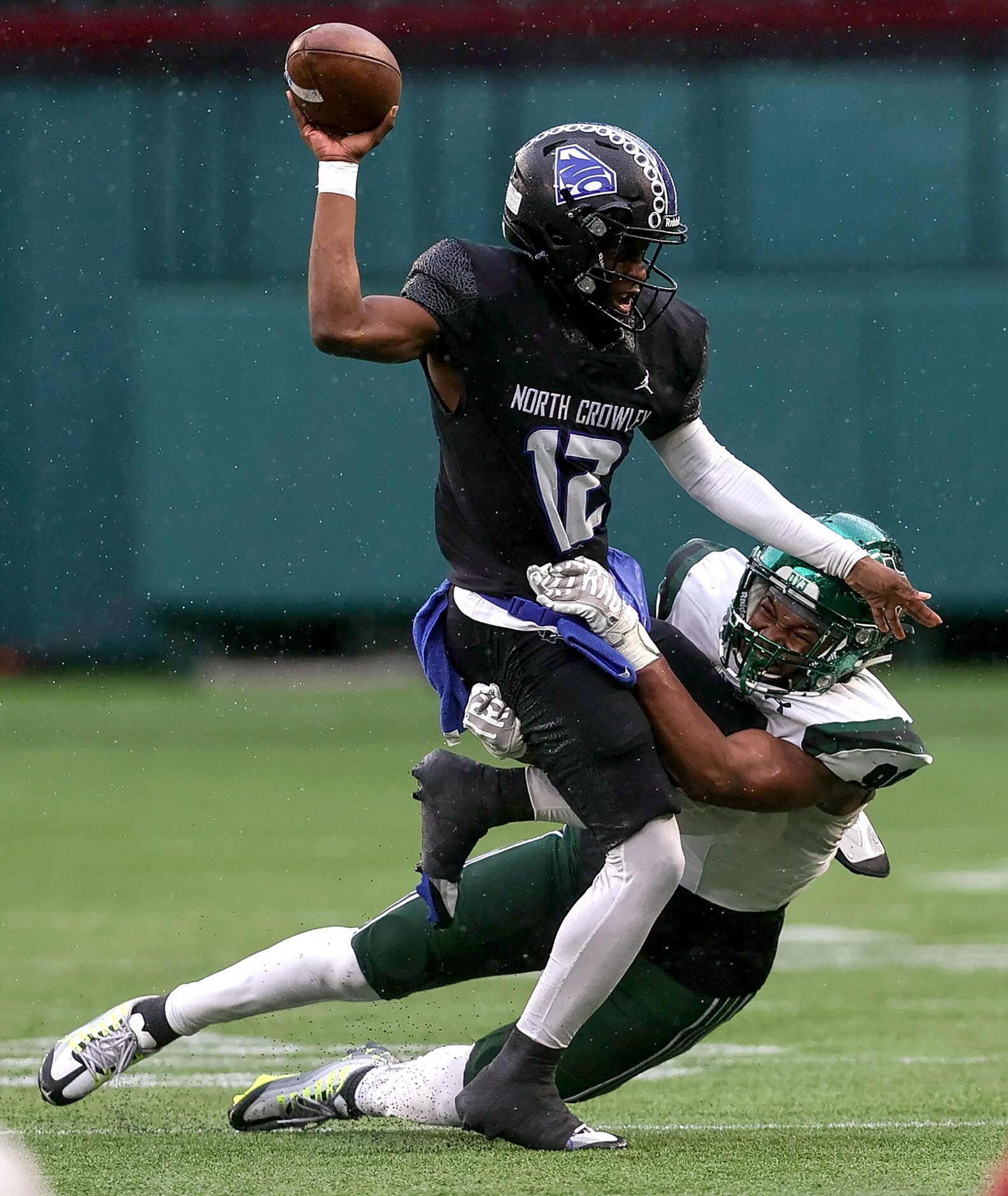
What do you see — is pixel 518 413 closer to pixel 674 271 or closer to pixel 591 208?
pixel 591 208

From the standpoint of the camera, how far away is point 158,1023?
3678 mm

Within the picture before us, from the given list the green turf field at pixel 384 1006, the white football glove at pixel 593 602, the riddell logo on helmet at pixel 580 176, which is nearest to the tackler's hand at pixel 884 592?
the white football glove at pixel 593 602

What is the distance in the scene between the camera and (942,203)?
1396 cm

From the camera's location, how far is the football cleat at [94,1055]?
3604mm

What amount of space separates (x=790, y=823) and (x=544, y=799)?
421 mm

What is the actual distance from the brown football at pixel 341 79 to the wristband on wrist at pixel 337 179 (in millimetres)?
86

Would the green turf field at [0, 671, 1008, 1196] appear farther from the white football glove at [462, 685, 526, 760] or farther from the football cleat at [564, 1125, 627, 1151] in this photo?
the white football glove at [462, 685, 526, 760]

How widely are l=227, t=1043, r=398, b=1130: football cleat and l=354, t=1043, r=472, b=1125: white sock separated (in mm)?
23

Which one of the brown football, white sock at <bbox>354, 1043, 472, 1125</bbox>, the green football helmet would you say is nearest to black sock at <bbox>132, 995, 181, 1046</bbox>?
white sock at <bbox>354, 1043, 472, 1125</bbox>

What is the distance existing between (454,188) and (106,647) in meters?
3.93

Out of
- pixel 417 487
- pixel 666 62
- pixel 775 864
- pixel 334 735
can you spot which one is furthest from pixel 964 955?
pixel 666 62

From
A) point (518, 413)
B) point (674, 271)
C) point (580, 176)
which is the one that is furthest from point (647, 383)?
point (674, 271)

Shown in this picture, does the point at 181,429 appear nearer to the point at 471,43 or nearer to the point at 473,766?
the point at 471,43

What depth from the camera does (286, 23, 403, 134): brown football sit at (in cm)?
325
